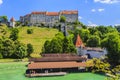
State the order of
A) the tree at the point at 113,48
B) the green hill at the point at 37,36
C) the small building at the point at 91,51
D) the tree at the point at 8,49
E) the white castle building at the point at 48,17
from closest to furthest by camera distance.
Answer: the tree at the point at 113,48
the small building at the point at 91,51
the tree at the point at 8,49
the green hill at the point at 37,36
the white castle building at the point at 48,17

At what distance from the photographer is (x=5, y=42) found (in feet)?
222

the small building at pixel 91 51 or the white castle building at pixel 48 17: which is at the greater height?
the white castle building at pixel 48 17

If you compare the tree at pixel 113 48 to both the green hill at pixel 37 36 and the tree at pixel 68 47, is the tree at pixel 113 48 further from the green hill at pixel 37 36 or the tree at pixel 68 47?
the green hill at pixel 37 36

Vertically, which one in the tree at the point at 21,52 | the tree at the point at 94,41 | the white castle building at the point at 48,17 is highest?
the white castle building at the point at 48,17

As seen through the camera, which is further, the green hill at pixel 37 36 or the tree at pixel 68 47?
the green hill at pixel 37 36

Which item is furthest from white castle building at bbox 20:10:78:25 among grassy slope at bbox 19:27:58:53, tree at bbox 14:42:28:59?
tree at bbox 14:42:28:59

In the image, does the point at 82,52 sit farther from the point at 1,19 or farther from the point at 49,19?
the point at 1,19

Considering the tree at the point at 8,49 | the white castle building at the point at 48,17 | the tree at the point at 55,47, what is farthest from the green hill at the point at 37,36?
the white castle building at the point at 48,17

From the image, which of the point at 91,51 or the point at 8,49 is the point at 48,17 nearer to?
the point at 8,49

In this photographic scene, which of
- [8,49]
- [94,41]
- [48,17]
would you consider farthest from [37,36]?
[48,17]

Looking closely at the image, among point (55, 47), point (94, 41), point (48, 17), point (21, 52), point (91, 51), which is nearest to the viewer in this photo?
point (55, 47)

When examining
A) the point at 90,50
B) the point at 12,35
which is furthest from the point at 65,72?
the point at 12,35

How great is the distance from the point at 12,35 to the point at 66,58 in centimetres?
3160

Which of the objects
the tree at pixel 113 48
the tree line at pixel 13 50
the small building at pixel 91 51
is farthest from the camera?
the tree line at pixel 13 50
